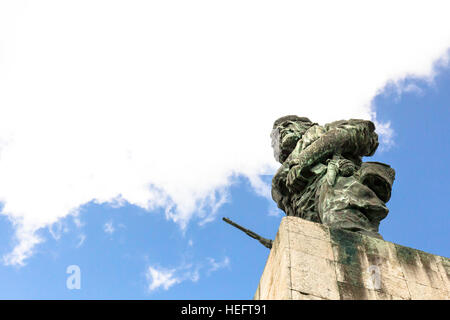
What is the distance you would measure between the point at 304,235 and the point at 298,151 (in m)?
4.07

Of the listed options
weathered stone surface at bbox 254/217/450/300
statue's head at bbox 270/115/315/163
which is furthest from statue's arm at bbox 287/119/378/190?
weathered stone surface at bbox 254/217/450/300

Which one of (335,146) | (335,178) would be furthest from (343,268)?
(335,146)

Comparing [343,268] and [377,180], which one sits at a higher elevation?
[377,180]

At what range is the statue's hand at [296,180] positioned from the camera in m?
9.62

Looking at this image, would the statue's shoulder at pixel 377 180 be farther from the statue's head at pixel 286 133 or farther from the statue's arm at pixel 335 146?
the statue's head at pixel 286 133

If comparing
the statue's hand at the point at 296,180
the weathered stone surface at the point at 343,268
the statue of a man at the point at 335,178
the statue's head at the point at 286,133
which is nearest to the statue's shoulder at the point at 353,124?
the statue of a man at the point at 335,178

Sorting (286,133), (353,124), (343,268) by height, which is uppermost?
(286,133)

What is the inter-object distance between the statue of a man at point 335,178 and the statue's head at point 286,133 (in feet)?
0.07

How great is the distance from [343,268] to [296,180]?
11.4 feet

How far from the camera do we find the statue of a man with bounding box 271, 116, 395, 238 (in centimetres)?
798

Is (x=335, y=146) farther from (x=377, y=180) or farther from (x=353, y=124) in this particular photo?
(x=377, y=180)

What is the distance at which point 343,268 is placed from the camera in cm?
630
